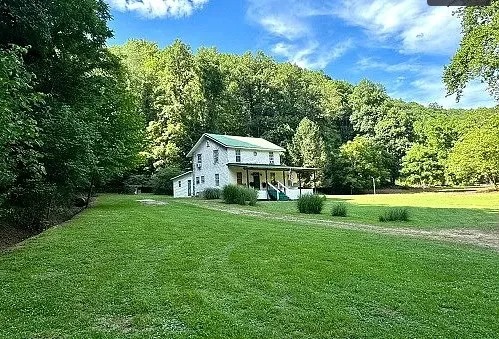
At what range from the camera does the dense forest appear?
45.9 feet

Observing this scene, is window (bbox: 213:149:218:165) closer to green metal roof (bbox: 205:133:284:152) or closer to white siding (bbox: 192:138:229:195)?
white siding (bbox: 192:138:229:195)

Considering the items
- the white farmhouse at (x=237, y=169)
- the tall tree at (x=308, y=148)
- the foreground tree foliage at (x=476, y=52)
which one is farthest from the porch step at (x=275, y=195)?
the foreground tree foliage at (x=476, y=52)

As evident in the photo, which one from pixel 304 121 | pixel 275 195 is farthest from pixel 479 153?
pixel 275 195

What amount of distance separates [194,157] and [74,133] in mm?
28887

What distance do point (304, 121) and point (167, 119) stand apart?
1861cm

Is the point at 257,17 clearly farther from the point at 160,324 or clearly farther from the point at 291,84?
the point at 291,84

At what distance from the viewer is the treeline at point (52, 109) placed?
974 centimetres

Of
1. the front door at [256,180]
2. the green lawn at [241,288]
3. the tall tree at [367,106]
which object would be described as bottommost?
the green lawn at [241,288]

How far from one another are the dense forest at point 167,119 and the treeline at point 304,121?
19 centimetres

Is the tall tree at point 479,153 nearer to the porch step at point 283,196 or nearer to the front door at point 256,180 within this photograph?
the porch step at point 283,196

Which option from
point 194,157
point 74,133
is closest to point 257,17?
point 74,133

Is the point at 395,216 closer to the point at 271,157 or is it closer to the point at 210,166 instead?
the point at 210,166

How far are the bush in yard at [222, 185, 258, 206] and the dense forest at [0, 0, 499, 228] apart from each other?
662 centimetres

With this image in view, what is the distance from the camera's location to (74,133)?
1484 centimetres
